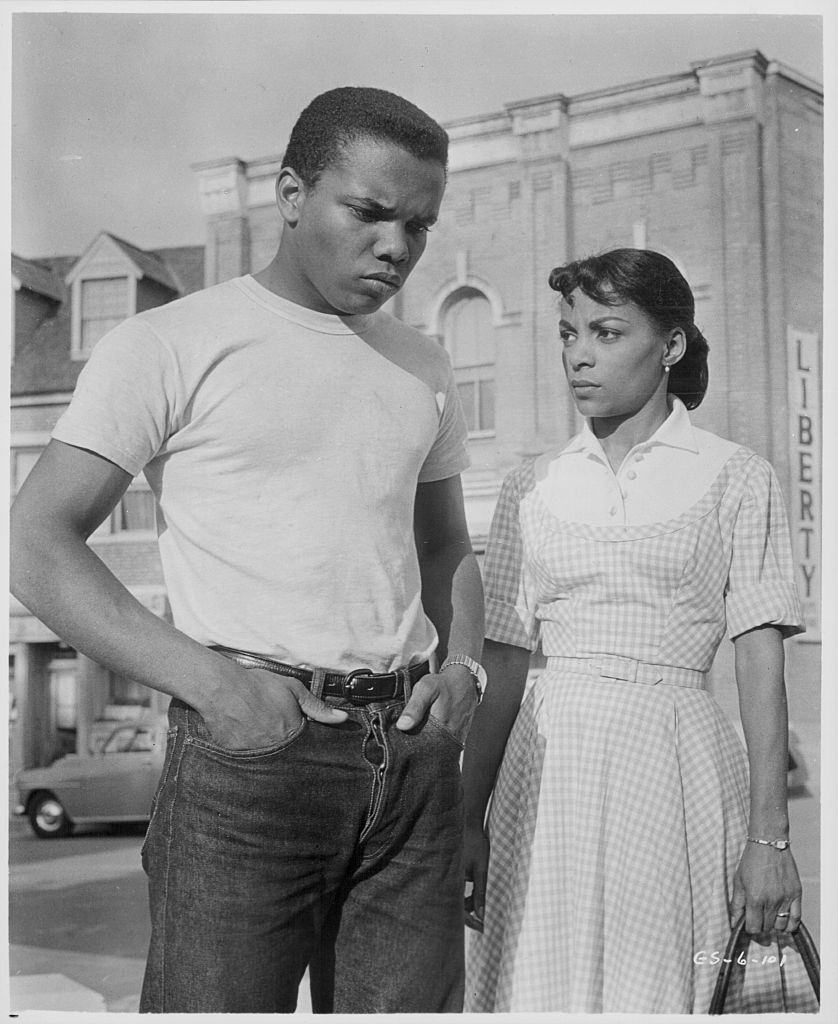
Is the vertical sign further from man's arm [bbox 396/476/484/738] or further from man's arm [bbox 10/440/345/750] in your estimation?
man's arm [bbox 10/440/345/750]

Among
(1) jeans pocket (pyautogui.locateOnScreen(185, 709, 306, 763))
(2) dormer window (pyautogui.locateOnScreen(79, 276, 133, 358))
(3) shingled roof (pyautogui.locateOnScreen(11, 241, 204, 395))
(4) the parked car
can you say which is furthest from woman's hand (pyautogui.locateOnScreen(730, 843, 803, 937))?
(2) dormer window (pyautogui.locateOnScreen(79, 276, 133, 358))

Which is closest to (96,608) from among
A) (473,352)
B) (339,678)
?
(339,678)

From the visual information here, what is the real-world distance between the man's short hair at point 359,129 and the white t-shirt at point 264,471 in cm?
28

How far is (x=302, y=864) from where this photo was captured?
6.23 ft

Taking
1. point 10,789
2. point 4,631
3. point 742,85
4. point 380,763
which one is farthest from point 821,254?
point 10,789

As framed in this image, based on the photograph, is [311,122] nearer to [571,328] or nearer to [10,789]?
[571,328]

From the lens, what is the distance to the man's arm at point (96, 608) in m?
1.81

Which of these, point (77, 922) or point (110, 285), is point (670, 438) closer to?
point (110, 285)

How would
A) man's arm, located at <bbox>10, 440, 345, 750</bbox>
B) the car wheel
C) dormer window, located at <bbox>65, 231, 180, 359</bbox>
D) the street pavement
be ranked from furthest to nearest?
dormer window, located at <bbox>65, 231, 180, 359</bbox>, the car wheel, the street pavement, man's arm, located at <bbox>10, 440, 345, 750</bbox>

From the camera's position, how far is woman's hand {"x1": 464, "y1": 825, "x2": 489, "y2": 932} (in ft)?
8.14

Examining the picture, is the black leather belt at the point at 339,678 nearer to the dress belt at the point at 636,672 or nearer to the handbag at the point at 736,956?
the dress belt at the point at 636,672

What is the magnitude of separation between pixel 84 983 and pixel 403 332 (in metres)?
1.98

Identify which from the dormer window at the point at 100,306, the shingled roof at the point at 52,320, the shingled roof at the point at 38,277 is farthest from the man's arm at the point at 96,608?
the shingled roof at the point at 38,277

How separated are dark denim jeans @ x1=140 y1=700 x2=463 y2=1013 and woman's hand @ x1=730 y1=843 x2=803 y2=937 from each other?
0.68 m
